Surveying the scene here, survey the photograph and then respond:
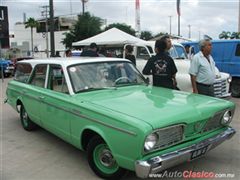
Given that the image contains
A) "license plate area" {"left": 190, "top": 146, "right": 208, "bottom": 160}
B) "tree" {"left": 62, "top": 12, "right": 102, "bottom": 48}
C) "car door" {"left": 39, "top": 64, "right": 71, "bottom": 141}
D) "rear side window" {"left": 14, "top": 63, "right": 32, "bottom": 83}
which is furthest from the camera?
"tree" {"left": 62, "top": 12, "right": 102, "bottom": 48}

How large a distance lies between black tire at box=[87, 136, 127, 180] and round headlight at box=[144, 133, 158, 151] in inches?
25.2

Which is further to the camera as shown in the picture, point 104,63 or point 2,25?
point 2,25

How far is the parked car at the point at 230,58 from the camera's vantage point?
11828mm

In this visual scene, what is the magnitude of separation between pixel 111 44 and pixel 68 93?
34.6 feet

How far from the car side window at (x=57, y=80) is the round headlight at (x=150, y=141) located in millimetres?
1866

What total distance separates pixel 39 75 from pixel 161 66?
90.1 inches

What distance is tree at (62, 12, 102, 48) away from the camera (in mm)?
48281

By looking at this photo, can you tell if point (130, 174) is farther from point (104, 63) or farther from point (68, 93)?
point (104, 63)

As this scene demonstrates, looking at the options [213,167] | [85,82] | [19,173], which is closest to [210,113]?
[213,167]

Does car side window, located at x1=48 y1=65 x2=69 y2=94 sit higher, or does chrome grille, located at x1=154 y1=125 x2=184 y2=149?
car side window, located at x1=48 y1=65 x2=69 y2=94

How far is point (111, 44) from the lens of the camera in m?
15.3

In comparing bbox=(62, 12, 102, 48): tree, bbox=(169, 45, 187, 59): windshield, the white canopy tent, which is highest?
bbox=(62, 12, 102, 48): tree

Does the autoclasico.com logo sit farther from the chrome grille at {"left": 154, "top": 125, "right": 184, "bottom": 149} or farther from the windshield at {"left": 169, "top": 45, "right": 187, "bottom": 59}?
the windshield at {"left": 169, "top": 45, "right": 187, "bottom": 59}

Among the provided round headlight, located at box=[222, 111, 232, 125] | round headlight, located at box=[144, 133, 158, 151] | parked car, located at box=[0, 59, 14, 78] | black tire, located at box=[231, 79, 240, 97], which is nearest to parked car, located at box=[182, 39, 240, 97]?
black tire, located at box=[231, 79, 240, 97]
